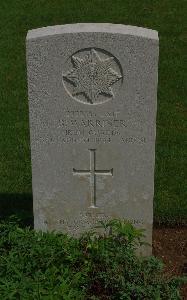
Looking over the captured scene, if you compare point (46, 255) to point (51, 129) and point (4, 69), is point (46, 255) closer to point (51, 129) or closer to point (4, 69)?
point (51, 129)

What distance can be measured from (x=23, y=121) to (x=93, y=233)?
3114 millimetres

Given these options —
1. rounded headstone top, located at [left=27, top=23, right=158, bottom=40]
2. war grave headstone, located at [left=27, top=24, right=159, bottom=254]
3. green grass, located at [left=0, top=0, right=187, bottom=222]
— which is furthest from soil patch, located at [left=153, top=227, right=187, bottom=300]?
rounded headstone top, located at [left=27, top=23, right=158, bottom=40]

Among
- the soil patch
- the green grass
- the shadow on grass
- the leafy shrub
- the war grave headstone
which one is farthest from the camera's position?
the green grass

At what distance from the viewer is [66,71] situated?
16.2ft

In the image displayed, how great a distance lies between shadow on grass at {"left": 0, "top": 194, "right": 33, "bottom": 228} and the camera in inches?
236

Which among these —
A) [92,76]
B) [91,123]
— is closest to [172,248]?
[91,123]

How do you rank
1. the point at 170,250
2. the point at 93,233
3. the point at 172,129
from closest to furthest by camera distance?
1. the point at 93,233
2. the point at 170,250
3. the point at 172,129

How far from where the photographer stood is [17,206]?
6449 millimetres

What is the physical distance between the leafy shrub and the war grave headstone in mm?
241

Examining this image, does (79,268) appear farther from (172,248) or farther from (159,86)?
(159,86)

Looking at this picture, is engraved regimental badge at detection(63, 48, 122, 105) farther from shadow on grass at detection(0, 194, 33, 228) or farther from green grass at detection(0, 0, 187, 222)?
green grass at detection(0, 0, 187, 222)

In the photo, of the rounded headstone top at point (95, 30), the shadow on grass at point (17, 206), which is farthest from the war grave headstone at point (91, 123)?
the shadow on grass at point (17, 206)

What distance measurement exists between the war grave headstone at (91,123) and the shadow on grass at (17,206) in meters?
0.44

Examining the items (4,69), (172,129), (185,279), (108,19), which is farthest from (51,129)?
(108,19)
